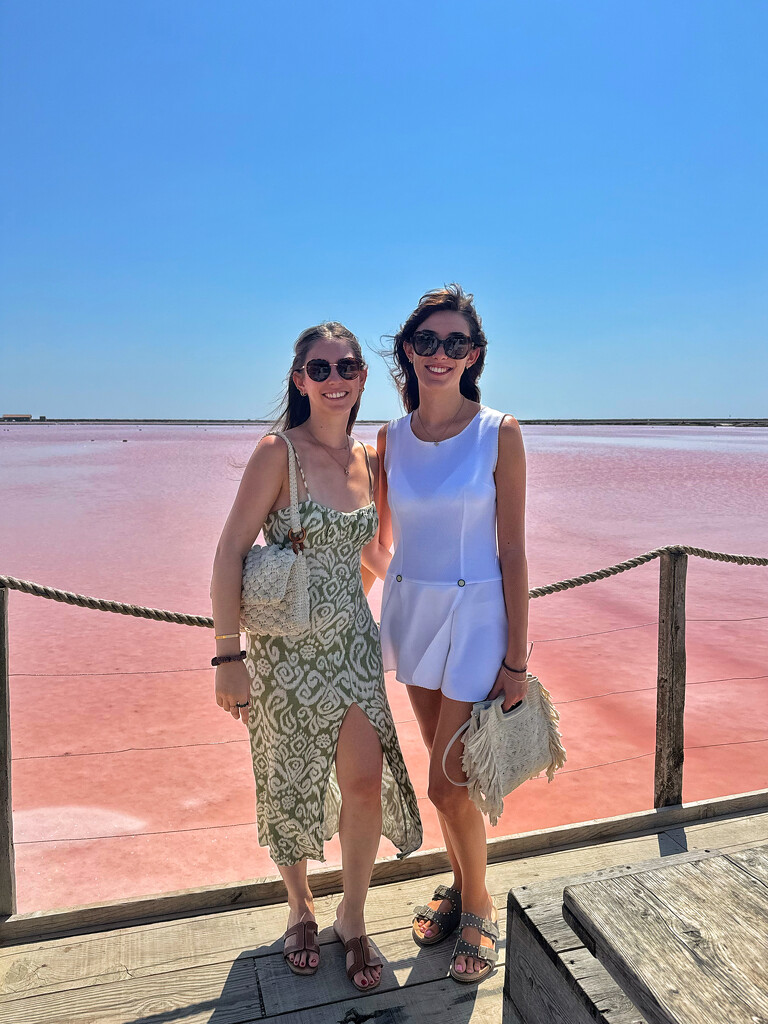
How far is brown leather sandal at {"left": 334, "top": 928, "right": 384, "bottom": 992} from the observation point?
6.33 feet

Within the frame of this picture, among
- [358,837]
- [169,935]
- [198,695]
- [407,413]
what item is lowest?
[198,695]

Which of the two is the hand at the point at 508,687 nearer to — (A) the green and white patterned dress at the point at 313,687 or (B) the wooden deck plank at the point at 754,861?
(A) the green and white patterned dress at the point at 313,687

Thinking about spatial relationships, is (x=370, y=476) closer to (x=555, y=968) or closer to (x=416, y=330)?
(x=416, y=330)

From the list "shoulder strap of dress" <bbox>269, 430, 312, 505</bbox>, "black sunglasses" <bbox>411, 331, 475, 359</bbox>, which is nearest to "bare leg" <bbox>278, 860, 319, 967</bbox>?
"shoulder strap of dress" <bbox>269, 430, 312, 505</bbox>

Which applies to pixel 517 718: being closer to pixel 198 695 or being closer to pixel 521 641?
pixel 521 641

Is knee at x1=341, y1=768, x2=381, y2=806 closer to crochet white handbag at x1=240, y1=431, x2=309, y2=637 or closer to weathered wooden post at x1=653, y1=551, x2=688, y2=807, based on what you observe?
crochet white handbag at x1=240, y1=431, x2=309, y2=637

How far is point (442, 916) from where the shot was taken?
2150 mm

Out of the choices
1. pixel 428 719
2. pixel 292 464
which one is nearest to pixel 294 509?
pixel 292 464

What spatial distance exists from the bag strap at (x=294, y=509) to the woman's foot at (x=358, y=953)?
100 centimetres

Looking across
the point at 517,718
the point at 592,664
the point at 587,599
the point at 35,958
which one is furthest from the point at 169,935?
the point at 587,599

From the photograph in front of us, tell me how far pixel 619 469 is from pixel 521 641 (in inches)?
1188

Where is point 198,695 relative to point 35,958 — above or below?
below

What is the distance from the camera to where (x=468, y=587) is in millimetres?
2014

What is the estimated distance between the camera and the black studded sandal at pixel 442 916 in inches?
83.2
